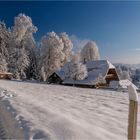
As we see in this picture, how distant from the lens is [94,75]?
4150cm

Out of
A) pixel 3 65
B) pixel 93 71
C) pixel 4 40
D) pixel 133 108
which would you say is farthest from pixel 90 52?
pixel 133 108

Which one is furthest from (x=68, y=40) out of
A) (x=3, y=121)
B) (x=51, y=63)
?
(x=3, y=121)

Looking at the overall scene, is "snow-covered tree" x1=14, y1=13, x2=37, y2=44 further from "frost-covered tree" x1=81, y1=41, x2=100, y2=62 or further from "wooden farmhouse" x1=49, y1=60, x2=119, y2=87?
"frost-covered tree" x1=81, y1=41, x2=100, y2=62

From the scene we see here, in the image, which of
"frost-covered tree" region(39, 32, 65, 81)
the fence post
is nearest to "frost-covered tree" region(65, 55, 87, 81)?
"frost-covered tree" region(39, 32, 65, 81)

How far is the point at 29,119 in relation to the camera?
544 cm

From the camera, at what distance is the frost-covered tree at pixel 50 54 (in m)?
49.4

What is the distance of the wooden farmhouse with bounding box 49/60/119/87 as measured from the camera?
40.2m

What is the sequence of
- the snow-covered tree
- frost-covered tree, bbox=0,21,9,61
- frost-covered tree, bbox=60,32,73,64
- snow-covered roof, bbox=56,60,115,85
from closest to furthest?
snow-covered roof, bbox=56,60,115,85 < frost-covered tree, bbox=0,21,9,61 < the snow-covered tree < frost-covered tree, bbox=60,32,73,64

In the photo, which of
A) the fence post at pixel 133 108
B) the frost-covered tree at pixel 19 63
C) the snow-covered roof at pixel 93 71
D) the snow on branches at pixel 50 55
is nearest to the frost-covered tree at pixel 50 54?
the snow on branches at pixel 50 55

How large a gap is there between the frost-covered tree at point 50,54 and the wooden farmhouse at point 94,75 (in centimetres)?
401

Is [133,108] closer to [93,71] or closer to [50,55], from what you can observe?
[93,71]

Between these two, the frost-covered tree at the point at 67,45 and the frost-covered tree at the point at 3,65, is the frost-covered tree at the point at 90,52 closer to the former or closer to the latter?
the frost-covered tree at the point at 67,45

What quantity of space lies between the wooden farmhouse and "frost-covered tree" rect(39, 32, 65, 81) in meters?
4.01

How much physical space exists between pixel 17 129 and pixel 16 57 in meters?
43.1
